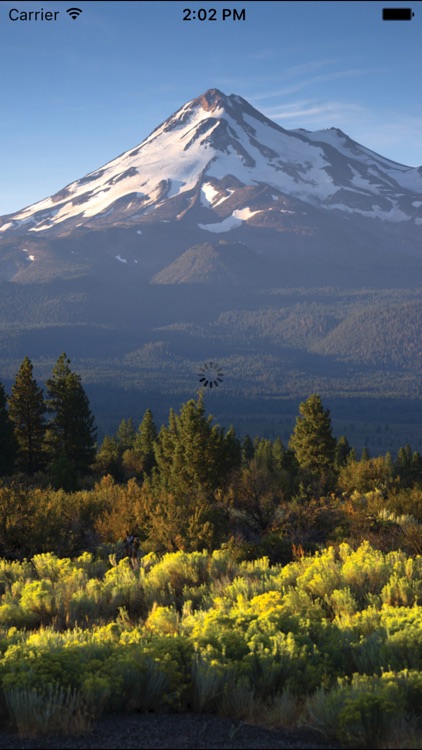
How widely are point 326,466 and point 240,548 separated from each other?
37.9m

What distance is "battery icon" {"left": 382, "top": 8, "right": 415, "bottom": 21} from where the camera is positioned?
14.5 m

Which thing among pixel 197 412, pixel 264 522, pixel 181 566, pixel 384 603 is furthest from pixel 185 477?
pixel 384 603

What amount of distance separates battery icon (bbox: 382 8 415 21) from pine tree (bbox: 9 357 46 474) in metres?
36.7

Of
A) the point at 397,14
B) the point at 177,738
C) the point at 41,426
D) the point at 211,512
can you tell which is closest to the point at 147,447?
the point at 41,426

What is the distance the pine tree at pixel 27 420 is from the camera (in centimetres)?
4738

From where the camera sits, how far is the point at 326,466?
52.5 meters

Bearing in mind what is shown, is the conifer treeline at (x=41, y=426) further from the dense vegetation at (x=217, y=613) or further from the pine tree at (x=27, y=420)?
the dense vegetation at (x=217, y=613)

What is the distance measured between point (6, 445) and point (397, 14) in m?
35.6

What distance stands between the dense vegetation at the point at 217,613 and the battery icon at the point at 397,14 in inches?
425

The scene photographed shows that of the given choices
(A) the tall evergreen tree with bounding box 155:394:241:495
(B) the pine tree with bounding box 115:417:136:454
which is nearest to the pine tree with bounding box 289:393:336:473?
(A) the tall evergreen tree with bounding box 155:394:241:495

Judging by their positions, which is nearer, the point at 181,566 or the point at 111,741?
the point at 111,741

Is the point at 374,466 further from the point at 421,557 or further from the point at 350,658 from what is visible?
the point at 350,658

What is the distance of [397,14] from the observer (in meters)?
15.0

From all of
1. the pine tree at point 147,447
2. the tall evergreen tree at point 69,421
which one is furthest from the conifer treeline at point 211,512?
the pine tree at point 147,447
